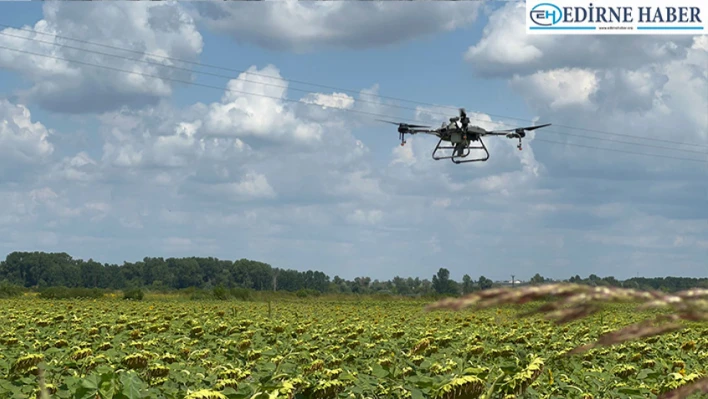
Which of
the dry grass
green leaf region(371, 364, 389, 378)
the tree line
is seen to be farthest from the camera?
the tree line

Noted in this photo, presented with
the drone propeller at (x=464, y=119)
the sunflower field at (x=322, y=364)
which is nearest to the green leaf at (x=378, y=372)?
the sunflower field at (x=322, y=364)

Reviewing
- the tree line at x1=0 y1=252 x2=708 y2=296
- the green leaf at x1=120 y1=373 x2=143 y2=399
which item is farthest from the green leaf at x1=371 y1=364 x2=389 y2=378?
the tree line at x1=0 y1=252 x2=708 y2=296

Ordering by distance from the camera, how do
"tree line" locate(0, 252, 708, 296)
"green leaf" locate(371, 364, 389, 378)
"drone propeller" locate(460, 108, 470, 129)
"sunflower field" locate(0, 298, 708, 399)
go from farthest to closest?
1. "tree line" locate(0, 252, 708, 296)
2. "drone propeller" locate(460, 108, 470, 129)
3. "green leaf" locate(371, 364, 389, 378)
4. "sunflower field" locate(0, 298, 708, 399)

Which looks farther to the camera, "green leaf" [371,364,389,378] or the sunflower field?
"green leaf" [371,364,389,378]

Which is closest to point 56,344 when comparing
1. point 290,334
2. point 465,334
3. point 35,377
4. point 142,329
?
point 35,377

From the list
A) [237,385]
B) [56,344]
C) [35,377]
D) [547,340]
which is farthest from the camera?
[547,340]

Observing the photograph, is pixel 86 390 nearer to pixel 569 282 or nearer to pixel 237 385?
pixel 237 385

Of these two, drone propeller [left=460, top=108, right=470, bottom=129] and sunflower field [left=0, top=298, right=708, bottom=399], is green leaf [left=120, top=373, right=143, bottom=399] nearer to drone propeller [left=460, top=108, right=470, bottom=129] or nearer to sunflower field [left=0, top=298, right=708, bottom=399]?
sunflower field [left=0, top=298, right=708, bottom=399]
